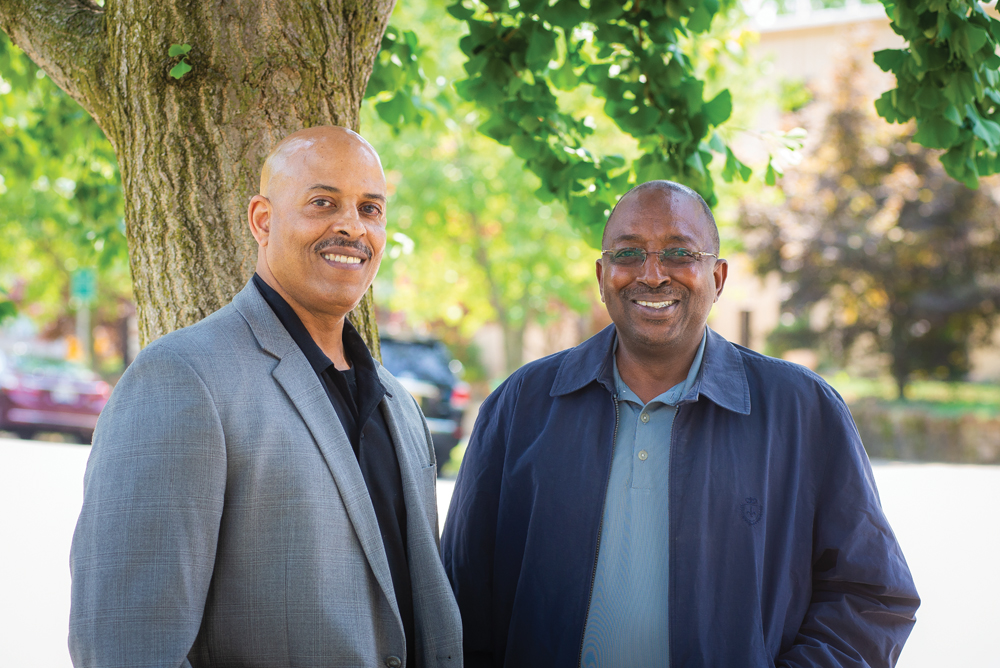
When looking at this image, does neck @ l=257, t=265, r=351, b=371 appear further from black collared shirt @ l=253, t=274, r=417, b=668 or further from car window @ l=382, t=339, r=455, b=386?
car window @ l=382, t=339, r=455, b=386

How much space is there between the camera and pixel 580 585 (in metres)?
2.31

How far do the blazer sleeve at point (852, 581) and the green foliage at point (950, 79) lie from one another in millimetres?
Result: 1883

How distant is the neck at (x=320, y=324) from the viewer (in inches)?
85.2

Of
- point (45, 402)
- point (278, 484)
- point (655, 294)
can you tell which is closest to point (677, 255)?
point (655, 294)

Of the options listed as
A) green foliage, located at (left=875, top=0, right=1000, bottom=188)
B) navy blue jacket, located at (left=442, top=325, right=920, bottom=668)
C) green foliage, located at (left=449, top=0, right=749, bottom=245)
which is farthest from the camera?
green foliage, located at (left=449, top=0, right=749, bottom=245)

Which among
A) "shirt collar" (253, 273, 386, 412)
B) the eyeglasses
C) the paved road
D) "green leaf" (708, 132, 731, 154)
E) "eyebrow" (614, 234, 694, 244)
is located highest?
"green leaf" (708, 132, 731, 154)

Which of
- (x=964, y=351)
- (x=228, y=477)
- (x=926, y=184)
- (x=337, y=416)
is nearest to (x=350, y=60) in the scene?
(x=337, y=416)

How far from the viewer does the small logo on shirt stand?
2252 mm

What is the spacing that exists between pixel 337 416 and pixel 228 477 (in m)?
0.32

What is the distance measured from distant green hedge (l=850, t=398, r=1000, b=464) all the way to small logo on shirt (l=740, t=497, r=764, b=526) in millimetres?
12954

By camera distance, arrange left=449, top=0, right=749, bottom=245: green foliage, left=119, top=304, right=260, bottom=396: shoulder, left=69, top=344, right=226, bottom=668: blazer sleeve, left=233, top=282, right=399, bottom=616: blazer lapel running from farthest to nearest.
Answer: left=449, top=0, right=749, bottom=245: green foliage → left=233, top=282, right=399, bottom=616: blazer lapel → left=119, top=304, right=260, bottom=396: shoulder → left=69, top=344, right=226, bottom=668: blazer sleeve

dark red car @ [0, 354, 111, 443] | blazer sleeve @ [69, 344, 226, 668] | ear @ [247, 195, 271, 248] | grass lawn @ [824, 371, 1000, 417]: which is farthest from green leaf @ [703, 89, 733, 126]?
dark red car @ [0, 354, 111, 443]

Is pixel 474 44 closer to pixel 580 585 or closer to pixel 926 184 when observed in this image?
pixel 580 585

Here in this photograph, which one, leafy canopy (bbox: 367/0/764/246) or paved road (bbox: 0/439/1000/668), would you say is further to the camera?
paved road (bbox: 0/439/1000/668)
